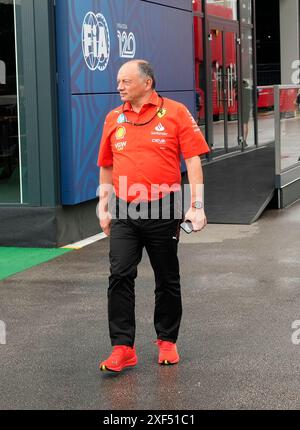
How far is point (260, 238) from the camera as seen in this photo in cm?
975

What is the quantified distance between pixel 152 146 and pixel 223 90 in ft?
42.6

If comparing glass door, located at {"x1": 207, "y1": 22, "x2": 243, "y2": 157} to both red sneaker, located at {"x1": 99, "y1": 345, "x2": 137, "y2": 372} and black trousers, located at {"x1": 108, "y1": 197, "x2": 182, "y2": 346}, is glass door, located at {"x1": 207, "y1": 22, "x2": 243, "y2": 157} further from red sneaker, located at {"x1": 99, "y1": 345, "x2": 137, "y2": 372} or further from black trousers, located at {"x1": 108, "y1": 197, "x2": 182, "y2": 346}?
red sneaker, located at {"x1": 99, "y1": 345, "x2": 137, "y2": 372}

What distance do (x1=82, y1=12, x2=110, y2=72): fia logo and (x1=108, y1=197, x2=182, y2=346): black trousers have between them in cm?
482

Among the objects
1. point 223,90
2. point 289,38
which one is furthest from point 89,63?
point 289,38

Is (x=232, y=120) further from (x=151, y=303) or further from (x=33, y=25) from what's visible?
(x=151, y=303)

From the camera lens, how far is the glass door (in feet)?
55.5

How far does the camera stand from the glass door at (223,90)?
16906mm

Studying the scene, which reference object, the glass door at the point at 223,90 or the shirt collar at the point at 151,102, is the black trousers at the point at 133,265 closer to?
the shirt collar at the point at 151,102

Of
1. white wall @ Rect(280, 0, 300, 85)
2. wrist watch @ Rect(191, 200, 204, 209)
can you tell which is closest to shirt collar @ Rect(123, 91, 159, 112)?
wrist watch @ Rect(191, 200, 204, 209)

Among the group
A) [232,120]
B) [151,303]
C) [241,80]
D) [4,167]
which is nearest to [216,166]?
[232,120]

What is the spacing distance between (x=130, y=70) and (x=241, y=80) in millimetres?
14193

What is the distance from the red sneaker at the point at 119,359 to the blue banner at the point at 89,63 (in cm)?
439

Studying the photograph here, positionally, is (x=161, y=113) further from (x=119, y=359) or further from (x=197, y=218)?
(x=119, y=359)

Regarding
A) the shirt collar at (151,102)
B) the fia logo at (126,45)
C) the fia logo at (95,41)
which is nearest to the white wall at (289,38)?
the fia logo at (126,45)
